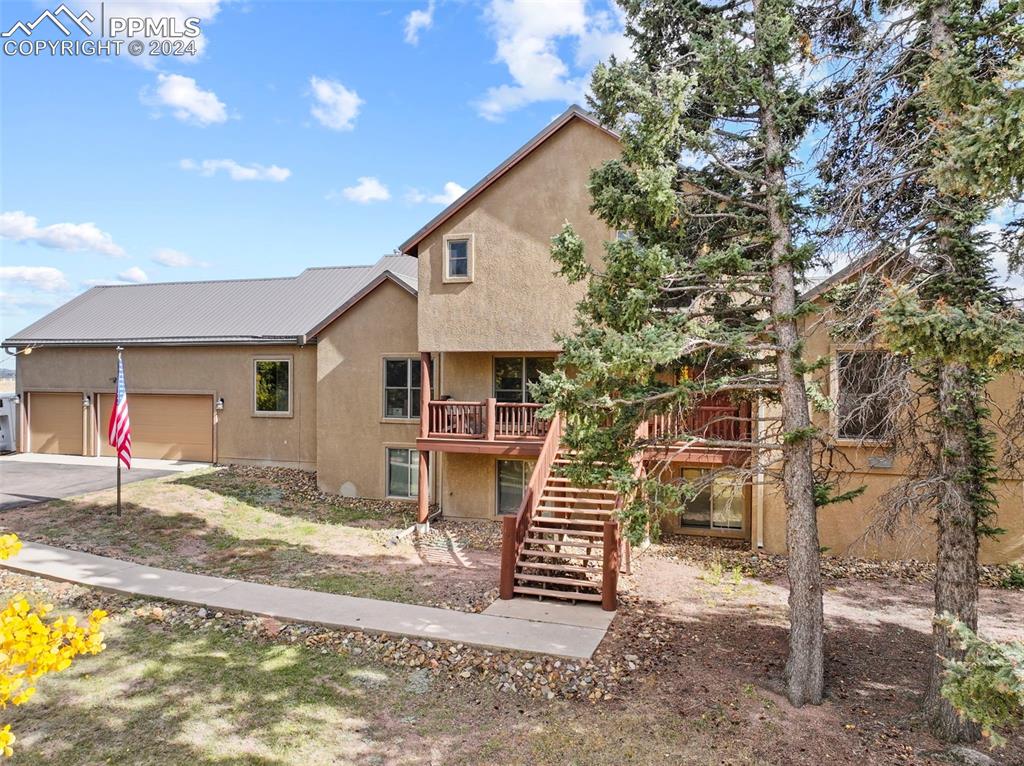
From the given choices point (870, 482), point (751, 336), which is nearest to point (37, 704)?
point (751, 336)

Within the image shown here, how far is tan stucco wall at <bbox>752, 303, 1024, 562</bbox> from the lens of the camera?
38.9 ft

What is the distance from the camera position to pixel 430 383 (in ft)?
52.7

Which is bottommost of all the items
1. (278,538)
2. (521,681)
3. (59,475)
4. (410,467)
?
(521,681)

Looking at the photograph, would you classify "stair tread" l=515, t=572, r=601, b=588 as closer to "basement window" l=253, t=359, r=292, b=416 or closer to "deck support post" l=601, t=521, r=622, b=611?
"deck support post" l=601, t=521, r=622, b=611

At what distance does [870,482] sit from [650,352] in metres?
8.72

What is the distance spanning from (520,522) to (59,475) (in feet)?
52.7

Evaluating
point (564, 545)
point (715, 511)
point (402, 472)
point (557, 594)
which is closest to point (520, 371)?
point (402, 472)

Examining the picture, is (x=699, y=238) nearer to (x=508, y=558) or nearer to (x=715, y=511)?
(x=508, y=558)

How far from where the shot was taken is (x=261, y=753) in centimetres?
595

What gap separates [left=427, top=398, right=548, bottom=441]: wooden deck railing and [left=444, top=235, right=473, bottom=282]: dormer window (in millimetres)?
3106

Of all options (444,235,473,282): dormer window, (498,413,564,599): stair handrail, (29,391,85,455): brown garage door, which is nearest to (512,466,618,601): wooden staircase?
(498,413,564,599): stair handrail

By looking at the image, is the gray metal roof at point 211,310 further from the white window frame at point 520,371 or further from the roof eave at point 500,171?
the white window frame at point 520,371

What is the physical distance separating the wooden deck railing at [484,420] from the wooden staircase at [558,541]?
3.96 ft

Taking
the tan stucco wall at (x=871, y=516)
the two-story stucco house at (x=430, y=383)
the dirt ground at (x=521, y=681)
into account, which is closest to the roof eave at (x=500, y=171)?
the two-story stucco house at (x=430, y=383)
